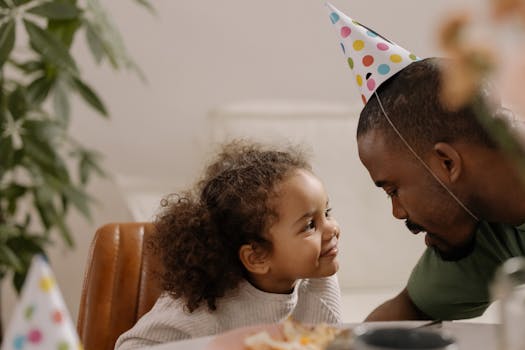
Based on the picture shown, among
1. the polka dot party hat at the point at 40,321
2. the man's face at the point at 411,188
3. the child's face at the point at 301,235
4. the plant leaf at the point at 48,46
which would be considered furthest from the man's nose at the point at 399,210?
the plant leaf at the point at 48,46

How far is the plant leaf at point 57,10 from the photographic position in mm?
1997

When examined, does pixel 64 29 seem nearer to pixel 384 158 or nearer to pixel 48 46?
pixel 48 46

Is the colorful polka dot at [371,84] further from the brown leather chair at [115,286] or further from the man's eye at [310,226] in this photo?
the brown leather chair at [115,286]

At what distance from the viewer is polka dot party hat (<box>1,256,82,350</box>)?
0.71m

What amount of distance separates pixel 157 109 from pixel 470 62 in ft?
7.84

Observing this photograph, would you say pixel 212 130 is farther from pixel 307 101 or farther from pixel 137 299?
pixel 137 299

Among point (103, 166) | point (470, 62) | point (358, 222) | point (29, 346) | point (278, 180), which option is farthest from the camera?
point (103, 166)

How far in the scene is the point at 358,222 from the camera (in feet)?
7.93

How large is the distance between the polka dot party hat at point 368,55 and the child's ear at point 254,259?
315 mm

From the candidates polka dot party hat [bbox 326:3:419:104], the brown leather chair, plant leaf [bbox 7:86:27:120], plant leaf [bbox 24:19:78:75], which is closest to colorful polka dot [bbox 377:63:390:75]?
polka dot party hat [bbox 326:3:419:104]

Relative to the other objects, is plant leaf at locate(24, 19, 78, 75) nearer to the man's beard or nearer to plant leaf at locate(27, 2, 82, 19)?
plant leaf at locate(27, 2, 82, 19)

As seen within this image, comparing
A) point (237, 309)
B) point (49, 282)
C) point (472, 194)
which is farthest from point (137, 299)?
point (49, 282)

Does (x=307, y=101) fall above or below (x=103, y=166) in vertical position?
above

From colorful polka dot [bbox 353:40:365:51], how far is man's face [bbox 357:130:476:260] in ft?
0.63
